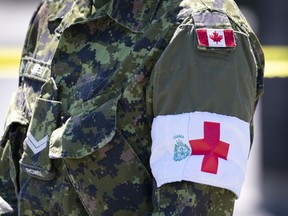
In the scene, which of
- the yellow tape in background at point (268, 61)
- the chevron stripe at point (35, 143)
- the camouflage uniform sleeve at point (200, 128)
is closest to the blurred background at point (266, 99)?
the yellow tape in background at point (268, 61)

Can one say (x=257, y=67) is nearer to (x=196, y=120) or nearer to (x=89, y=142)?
(x=196, y=120)

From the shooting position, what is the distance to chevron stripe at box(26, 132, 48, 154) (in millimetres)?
2391

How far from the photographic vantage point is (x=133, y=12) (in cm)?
234

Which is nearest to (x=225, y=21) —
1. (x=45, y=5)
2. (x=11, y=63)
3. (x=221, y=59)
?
(x=221, y=59)

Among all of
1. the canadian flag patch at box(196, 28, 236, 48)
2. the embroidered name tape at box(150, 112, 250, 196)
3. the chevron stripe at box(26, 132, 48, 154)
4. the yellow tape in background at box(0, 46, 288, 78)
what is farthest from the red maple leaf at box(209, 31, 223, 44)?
the yellow tape in background at box(0, 46, 288, 78)

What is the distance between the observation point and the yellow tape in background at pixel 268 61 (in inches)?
267

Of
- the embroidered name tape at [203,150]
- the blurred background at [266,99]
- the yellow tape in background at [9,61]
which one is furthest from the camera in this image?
the yellow tape in background at [9,61]

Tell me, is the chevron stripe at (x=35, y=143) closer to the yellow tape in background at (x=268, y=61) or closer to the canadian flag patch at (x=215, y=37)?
the canadian flag patch at (x=215, y=37)

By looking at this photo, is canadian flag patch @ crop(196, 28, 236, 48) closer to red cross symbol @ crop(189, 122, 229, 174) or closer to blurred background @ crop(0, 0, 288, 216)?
red cross symbol @ crop(189, 122, 229, 174)

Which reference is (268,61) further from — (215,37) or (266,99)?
(215,37)

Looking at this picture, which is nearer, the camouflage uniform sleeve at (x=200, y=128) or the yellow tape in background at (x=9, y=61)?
the camouflage uniform sleeve at (x=200, y=128)

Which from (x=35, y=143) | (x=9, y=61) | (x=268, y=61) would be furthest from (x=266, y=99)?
(x=35, y=143)

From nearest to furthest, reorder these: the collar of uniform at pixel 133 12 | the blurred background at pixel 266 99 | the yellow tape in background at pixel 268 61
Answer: the collar of uniform at pixel 133 12 < the blurred background at pixel 266 99 < the yellow tape in background at pixel 268 61

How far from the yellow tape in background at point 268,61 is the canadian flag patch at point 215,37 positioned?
452 centimetres
